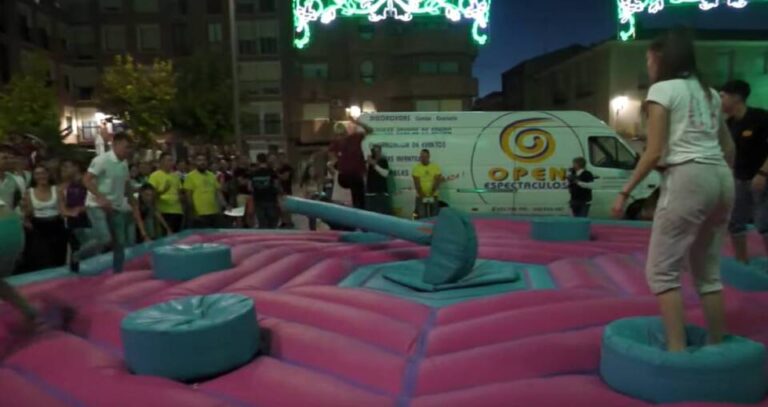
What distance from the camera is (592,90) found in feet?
83.5

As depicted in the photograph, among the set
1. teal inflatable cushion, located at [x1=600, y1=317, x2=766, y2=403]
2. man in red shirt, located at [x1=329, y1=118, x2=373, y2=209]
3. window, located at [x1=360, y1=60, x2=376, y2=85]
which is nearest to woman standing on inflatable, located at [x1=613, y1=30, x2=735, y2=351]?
teal inflatable cushion, located at [x1=600, y1=317, x2=766, y2=403]

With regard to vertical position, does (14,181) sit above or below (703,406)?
above

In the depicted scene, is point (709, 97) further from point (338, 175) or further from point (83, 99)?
point (83, 99)

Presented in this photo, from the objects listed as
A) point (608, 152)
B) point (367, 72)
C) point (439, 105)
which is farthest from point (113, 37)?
point (608, 152)

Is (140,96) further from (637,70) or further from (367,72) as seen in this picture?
(637,70)

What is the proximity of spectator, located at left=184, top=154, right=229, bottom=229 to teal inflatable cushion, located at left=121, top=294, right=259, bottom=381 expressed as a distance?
17.5 ft

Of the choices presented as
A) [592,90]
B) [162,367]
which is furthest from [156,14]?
[162,367]

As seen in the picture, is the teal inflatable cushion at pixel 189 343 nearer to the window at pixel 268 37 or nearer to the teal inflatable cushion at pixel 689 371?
the teal inflatable cushion at pixel 689 371

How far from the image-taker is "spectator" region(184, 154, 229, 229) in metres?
8.41

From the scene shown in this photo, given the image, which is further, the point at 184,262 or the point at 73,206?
the point at 73,206

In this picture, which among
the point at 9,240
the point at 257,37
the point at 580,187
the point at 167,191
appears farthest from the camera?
the point at 257,37

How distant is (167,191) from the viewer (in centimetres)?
814

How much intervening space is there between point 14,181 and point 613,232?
247 inches

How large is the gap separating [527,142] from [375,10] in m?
4.35
